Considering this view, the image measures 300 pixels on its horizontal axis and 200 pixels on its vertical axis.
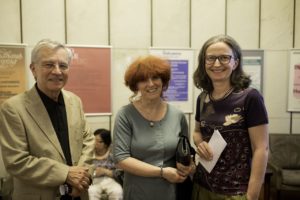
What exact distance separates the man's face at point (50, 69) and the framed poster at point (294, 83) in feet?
9.45

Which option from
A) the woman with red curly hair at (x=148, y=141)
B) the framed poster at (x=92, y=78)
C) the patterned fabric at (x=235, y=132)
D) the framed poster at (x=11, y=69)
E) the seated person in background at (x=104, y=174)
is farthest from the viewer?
the framed poster at (x=92, y=78)

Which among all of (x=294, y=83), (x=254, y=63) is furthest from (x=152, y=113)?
(x=294, y=83)

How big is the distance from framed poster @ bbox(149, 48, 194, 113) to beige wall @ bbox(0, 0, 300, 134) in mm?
82

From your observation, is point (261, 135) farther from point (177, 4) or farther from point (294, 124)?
point (294, 124)

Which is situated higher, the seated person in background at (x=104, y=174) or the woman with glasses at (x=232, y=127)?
the woman with glasses at (x=232, y=127)

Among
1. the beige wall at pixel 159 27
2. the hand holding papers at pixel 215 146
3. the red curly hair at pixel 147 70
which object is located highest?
the beige wall at pixel 159 27

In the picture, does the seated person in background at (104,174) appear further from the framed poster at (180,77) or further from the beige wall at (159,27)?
the framed poster at (180,77)

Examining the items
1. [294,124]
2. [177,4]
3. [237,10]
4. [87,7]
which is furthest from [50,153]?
[294,124]

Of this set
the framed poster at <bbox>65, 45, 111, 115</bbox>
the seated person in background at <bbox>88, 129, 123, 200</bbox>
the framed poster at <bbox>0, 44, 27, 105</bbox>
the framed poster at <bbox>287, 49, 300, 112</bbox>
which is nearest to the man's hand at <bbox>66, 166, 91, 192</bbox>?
the seated person in background at <bbox>88, 129, 123, 200</bbox>

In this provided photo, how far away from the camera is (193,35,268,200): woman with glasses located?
1478 mm

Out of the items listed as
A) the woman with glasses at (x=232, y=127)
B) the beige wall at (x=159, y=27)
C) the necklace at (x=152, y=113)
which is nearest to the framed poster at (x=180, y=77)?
the beige wall at (x=159, y=27)

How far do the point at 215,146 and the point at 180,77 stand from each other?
1936 mm

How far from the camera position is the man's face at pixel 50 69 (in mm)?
1623

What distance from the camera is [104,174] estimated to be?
9.71 feet
